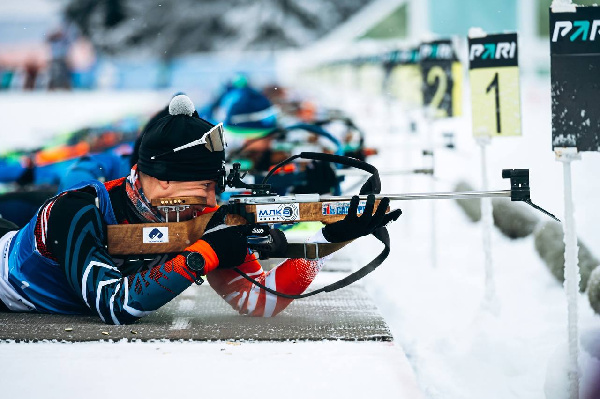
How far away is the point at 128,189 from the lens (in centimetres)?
353

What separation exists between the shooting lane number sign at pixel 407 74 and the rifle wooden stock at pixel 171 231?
22.3 feet

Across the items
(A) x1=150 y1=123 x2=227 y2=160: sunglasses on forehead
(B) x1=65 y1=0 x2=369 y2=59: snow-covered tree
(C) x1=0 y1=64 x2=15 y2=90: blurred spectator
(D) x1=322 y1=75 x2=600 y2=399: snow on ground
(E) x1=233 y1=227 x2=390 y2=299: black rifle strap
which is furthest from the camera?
(B) x1=65 y1=0 x2=369 y2=59: snow-covered tree

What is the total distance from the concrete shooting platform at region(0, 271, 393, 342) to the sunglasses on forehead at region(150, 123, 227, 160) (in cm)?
69

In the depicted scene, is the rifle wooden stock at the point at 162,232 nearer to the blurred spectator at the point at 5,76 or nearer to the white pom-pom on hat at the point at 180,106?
the white pom-pom on hat at the point at 180,106

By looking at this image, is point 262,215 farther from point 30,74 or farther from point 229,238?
point 30,74

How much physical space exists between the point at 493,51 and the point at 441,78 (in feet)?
7.40

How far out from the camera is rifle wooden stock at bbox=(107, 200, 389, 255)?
3264 mm

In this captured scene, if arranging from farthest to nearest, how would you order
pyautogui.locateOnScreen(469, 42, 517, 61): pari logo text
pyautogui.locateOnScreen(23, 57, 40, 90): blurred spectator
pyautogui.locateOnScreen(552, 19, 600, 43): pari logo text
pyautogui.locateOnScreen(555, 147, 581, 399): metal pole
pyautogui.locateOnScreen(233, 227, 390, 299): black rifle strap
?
pyautogui.locateOnScreen(23, 57, 40, 90): blurred spectator, pyautogui.locateOnScreen(469, 42, 517, 61): pari logo text, pyautogui.locateOnScreen(552, 19, 600, 43): pari logo text, pyautogui.locateOnScreen(555, 147, 581, 399): metal pole, pyautogui.locateOnScreen(233, 227, 390, 299): black rifle strap

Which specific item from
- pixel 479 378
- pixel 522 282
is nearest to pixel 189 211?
pixel 479 378

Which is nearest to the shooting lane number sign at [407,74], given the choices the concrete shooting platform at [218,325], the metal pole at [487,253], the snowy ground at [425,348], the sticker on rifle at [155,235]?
the snowy ground at [425,348]

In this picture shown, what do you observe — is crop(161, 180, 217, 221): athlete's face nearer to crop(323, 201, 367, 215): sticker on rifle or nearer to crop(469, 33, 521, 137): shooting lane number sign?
crop(323, 201, 367, 215): sticker on rifle

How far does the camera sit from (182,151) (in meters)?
3.33

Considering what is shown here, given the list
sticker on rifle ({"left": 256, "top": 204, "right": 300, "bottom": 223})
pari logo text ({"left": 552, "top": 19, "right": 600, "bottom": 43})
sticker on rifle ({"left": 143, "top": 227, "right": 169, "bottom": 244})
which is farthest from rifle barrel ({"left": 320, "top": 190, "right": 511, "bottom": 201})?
pari logo text ({"left": 552, "top": 19, "right": 600, "bottom": 43})

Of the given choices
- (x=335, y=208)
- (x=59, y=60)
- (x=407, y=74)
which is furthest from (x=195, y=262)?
(x=59, y=60)
